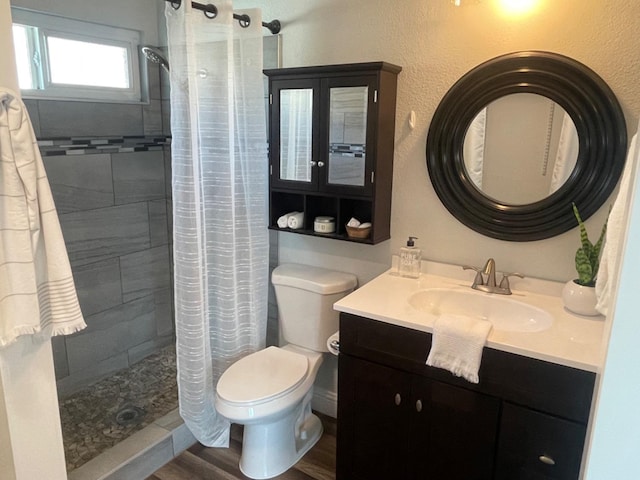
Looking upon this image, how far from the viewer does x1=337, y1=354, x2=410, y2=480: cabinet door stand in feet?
5.99

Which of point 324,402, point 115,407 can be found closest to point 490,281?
point 324,402

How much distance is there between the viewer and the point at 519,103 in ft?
6.18

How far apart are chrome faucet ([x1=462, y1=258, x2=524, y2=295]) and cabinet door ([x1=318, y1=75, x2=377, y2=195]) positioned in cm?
59

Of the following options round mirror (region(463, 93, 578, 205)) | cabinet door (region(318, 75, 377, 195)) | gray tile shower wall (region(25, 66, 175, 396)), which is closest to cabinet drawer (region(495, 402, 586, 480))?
round mirror (region(463, 93, 578, 205))

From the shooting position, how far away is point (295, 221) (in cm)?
236

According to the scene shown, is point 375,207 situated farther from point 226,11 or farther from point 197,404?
point 197,404

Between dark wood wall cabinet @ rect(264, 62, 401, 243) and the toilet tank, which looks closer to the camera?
dark wood wall cabinet @ rect(264, 62, 401, 243)

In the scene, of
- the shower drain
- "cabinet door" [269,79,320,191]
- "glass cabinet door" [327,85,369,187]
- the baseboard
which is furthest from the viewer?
the baseboard

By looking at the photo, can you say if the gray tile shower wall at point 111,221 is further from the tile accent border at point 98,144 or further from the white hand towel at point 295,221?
the white hand towel at point 295,221

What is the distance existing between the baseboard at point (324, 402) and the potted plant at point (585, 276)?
1.36 m

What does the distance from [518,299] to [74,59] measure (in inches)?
98.1

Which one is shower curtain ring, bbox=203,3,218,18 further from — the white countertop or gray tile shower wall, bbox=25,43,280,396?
the white countertop

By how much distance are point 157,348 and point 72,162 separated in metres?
1.33

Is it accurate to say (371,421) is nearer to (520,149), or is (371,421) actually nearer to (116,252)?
(520,149)
